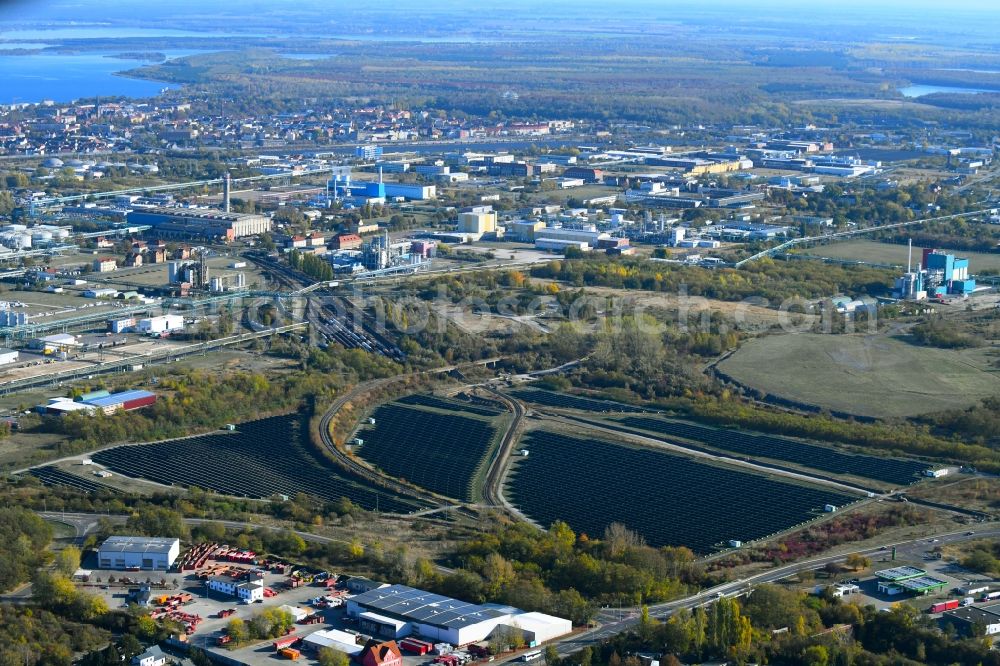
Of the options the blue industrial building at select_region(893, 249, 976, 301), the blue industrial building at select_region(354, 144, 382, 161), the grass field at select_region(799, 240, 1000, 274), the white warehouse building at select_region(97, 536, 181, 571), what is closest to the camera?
the white warehouse building at select_region(97, 536, 181, 571)

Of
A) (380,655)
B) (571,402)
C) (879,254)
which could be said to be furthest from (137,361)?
(879,254)

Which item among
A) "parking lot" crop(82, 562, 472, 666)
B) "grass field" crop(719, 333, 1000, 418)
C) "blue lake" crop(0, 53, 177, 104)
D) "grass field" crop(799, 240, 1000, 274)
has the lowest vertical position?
"blue lake" crop(0, 53, 177, 104)

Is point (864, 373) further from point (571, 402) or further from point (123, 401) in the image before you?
point (123, 401)

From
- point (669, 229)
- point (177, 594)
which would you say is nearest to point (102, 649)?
point (177, 594)

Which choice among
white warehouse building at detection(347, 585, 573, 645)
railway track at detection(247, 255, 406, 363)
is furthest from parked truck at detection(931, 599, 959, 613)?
A: railway track at detection(247, 255, 406, 363)

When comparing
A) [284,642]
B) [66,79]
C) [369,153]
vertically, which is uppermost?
[284,642]

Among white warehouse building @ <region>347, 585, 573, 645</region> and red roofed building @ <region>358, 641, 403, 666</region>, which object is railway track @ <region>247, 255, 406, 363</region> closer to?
white warehouse building @ <region>347, 585, 573, 645</region>
